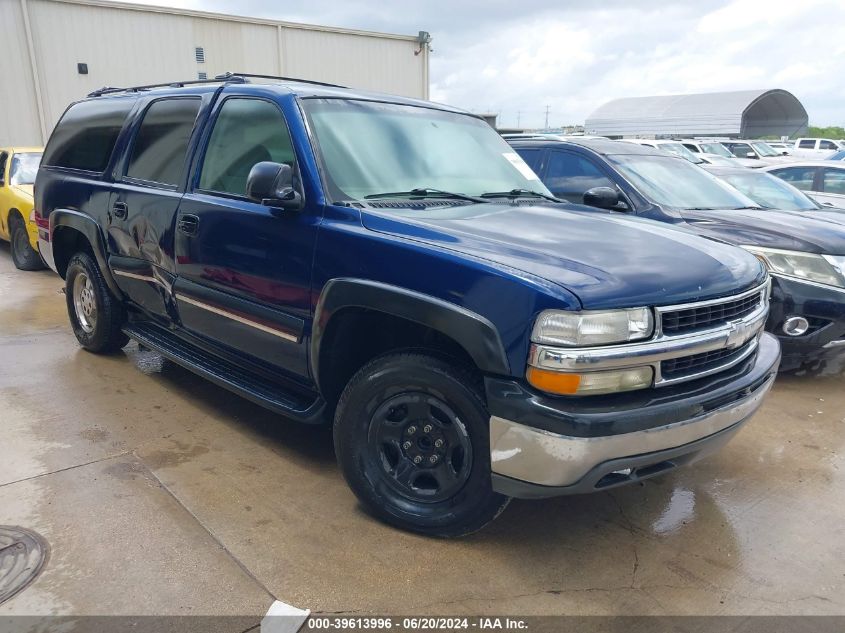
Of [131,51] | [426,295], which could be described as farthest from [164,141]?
[131,51]

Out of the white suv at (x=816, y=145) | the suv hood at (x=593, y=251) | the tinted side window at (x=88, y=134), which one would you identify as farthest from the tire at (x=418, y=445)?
the white suv at (x=816, y=145)

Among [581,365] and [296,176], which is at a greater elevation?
[296,176]

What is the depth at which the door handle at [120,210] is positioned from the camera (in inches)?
172

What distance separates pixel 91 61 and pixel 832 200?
50.3 ft

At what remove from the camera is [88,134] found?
16.6 ft

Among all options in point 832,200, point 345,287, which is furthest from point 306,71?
point 345,287

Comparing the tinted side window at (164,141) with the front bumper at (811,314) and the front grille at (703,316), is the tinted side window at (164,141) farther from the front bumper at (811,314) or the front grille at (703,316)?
the front bumper at (811,314)

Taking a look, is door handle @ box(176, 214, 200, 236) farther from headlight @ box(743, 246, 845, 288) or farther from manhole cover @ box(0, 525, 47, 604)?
headlight @ box(743, 246, 845, 288)

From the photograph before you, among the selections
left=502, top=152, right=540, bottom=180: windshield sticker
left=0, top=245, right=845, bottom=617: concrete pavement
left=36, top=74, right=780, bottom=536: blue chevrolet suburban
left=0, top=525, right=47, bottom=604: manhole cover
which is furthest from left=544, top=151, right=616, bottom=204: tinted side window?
left=0, top=525, right=47, bottom=604: manhole cover

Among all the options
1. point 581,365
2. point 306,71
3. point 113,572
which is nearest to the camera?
point 581,365

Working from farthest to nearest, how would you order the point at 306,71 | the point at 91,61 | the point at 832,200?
1. the point at 306,71
2. the point at 91,61
3. the point at 832,200

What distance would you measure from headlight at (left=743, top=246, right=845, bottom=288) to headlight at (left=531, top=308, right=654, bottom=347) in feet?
9.63

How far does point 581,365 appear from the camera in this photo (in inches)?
92.4

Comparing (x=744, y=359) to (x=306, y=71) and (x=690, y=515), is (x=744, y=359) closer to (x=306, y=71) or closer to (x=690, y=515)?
(x=690, y=515)
